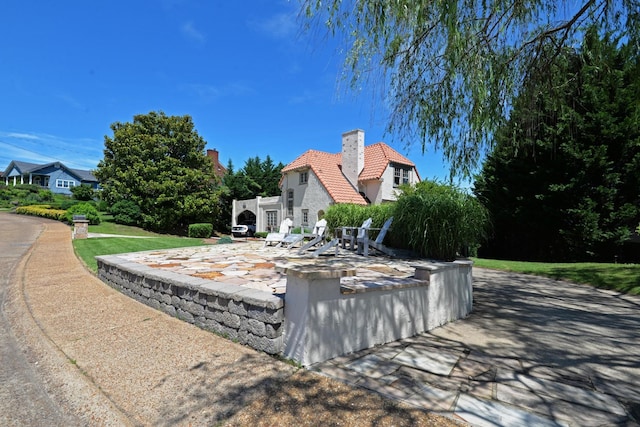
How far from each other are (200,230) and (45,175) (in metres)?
37.1

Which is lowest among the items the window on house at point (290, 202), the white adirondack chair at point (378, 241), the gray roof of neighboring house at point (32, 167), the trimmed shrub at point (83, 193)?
the white adirondack chair at point (378, 241)

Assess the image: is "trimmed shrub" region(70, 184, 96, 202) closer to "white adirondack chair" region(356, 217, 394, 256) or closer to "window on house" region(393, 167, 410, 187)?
"window on house" region(393, 167, 410, 187)

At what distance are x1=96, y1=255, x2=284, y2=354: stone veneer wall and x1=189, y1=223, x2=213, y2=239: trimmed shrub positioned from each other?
1563cm

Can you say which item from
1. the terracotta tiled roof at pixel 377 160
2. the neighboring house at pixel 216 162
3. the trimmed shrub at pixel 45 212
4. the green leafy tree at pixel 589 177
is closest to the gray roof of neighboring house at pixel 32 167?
the neighboring house at pixel 216 162

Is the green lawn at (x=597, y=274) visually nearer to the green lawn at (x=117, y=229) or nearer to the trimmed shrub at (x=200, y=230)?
the trimmed shrub at (x=200, y=230)

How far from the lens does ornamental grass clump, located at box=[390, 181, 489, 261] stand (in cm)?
604

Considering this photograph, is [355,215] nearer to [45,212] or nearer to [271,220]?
[271,220]

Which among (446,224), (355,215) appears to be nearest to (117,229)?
(355,215)

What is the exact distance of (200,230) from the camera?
2044 cm

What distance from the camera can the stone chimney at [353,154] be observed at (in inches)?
758

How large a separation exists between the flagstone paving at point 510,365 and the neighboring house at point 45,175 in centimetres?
5095

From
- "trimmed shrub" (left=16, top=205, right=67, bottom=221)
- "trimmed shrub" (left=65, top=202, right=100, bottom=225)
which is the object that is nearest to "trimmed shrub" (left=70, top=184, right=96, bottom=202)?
"trimmed shrub" (left=16, top=205, right=67, bottom=221)

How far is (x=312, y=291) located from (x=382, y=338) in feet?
3.71

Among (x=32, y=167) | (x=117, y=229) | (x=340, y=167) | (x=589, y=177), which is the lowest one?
(x=117, y=229)
